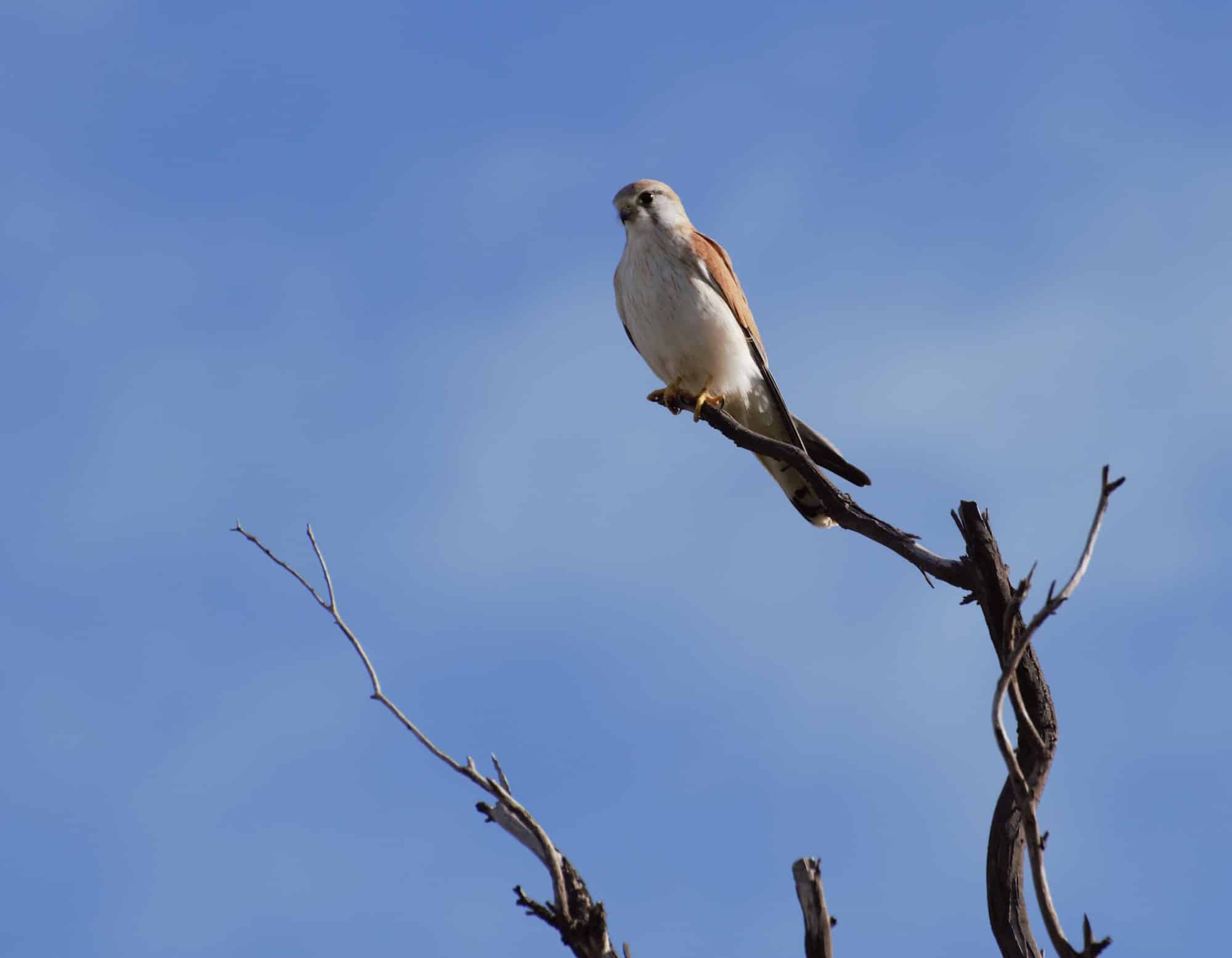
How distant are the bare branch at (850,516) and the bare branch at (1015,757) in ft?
3.60

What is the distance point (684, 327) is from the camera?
4.99 metres

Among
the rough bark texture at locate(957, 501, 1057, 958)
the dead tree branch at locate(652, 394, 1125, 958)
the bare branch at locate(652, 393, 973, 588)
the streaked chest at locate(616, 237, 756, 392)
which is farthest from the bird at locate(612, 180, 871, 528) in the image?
the rough bark texture at locate(957, 501, 1057, 958)

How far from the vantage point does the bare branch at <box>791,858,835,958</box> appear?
2336mm

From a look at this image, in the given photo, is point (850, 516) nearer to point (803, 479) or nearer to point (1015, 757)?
point (803, 479)

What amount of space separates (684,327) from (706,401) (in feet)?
1.31

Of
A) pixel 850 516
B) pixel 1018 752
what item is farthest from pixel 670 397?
pixel 1018 752

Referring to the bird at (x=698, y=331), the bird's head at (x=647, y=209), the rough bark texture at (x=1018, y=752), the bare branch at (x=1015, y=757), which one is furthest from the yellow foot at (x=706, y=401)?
the bare branch at (x=1015, y=757)

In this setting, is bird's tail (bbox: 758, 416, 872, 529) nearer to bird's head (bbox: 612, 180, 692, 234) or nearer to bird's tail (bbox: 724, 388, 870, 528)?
bird's tail (bbox: 724, 388, 870, 528)

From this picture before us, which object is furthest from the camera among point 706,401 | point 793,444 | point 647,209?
point 647,209

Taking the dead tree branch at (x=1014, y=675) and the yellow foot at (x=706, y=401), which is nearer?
the dead tree branch at (x=1014, y=675)

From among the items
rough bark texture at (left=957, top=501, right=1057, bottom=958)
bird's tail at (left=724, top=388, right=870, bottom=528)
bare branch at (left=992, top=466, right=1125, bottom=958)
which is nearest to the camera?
bare branch at (left=992, top=466, right=1125, bottom=958)

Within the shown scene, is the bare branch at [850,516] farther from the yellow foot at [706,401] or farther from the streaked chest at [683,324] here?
the streaked chest at [683,324]

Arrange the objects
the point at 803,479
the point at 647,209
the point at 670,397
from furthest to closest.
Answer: the point at 647,209, the point at 670,397, the point at 803,479

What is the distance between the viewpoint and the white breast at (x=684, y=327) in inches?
197
